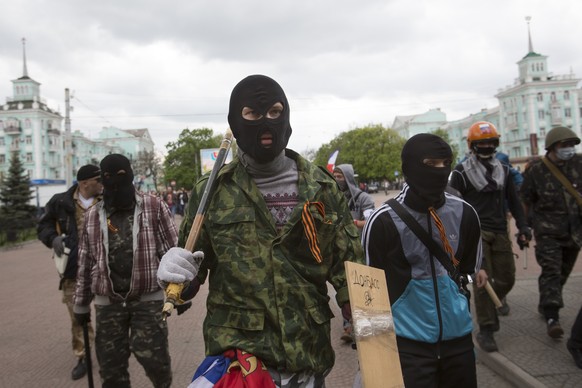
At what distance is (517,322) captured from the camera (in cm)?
584

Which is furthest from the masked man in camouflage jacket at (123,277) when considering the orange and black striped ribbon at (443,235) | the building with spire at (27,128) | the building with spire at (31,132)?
the building with spire at (27,128)


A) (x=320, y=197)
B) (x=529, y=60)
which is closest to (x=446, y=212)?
(x=320, y=197)

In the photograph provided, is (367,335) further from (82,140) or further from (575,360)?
(82,140)

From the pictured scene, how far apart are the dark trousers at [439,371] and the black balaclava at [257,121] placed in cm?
139

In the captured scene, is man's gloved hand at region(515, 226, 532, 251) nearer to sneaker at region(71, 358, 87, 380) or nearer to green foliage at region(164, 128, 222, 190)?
sneaker at region(71, 358, 87, 380)

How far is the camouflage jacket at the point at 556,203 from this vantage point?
504 centimetres

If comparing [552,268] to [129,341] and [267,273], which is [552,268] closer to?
[267,273]

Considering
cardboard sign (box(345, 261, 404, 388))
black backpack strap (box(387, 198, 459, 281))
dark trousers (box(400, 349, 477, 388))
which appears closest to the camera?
cardboard sign (box(345, 261, 404, 388))

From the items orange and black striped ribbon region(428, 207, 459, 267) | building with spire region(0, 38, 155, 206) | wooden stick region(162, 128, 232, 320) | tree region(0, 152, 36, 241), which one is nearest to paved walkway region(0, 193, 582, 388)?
orange and black striped ribbon region(428, 207, 459, 267)

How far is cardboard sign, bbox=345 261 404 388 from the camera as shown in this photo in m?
2.13

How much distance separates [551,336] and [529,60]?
286 feet

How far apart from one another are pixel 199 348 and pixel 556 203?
4237 mm

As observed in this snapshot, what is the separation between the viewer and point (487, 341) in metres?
4.98

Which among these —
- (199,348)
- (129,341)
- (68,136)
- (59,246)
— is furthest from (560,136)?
(68,136)
